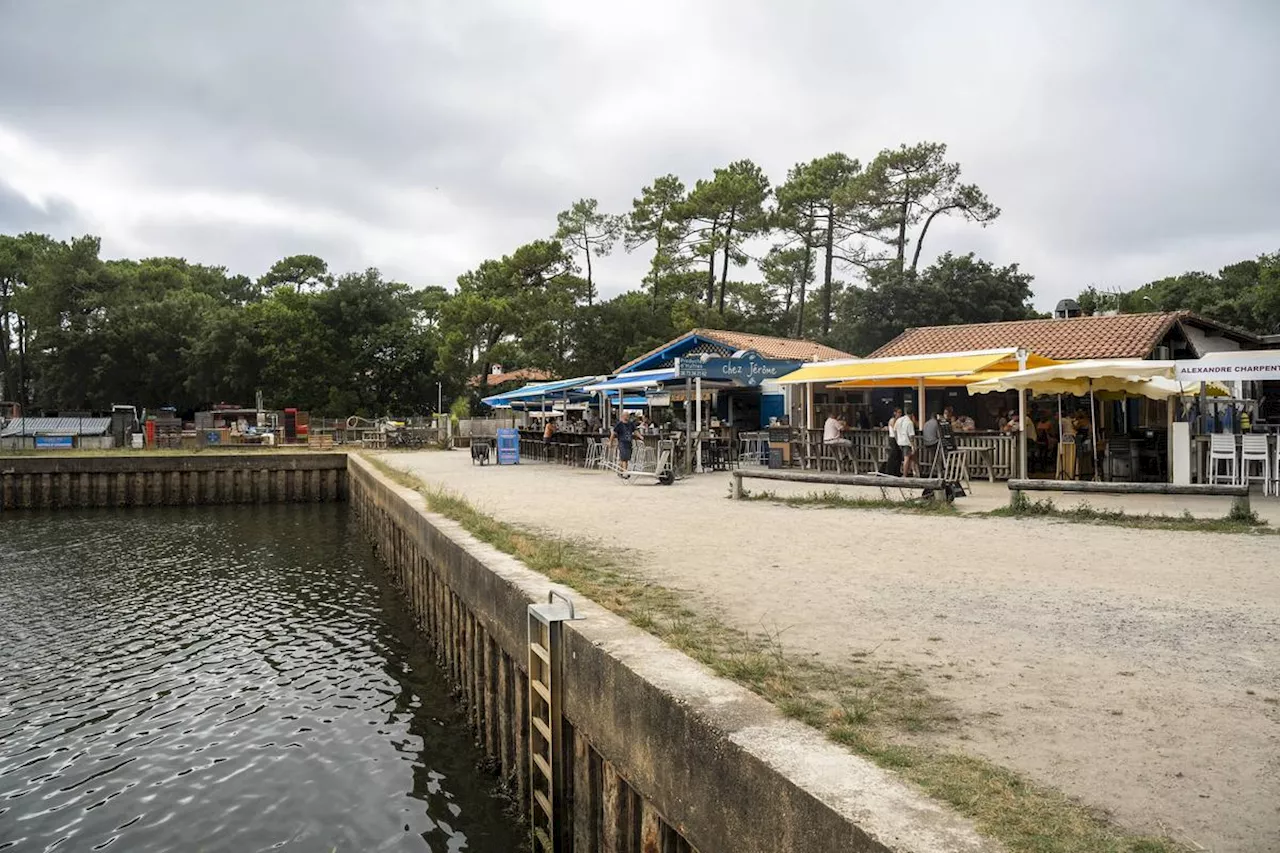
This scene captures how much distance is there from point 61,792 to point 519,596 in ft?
13.3

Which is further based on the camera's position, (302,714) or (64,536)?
(64,536)

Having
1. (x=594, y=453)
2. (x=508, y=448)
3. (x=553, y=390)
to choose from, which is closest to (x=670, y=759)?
(x=594, y=453)

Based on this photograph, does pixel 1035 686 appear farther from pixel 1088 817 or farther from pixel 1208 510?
pixel 1208 510

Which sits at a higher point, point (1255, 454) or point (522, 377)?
point (522, 377)

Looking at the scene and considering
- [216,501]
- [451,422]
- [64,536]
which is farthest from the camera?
[451,422]

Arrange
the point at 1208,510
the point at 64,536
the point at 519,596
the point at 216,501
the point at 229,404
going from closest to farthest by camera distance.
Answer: the point at 519,596
the point at 1208,510
the point at 64,536
the point at 216,501
the point at 229,404

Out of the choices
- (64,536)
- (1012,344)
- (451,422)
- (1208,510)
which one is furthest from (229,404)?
(1208,510)

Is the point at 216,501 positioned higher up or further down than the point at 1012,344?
further down

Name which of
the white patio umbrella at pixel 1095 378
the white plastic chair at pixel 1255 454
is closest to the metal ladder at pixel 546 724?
the white patio umbrella at pixel 1095 378

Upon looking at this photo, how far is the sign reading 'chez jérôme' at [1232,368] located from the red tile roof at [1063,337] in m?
6.81

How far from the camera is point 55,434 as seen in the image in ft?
114

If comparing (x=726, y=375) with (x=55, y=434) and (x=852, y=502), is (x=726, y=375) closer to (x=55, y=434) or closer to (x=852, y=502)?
(x=852, y=502)

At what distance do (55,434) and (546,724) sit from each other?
37039 mm

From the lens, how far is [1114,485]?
37.3ft
